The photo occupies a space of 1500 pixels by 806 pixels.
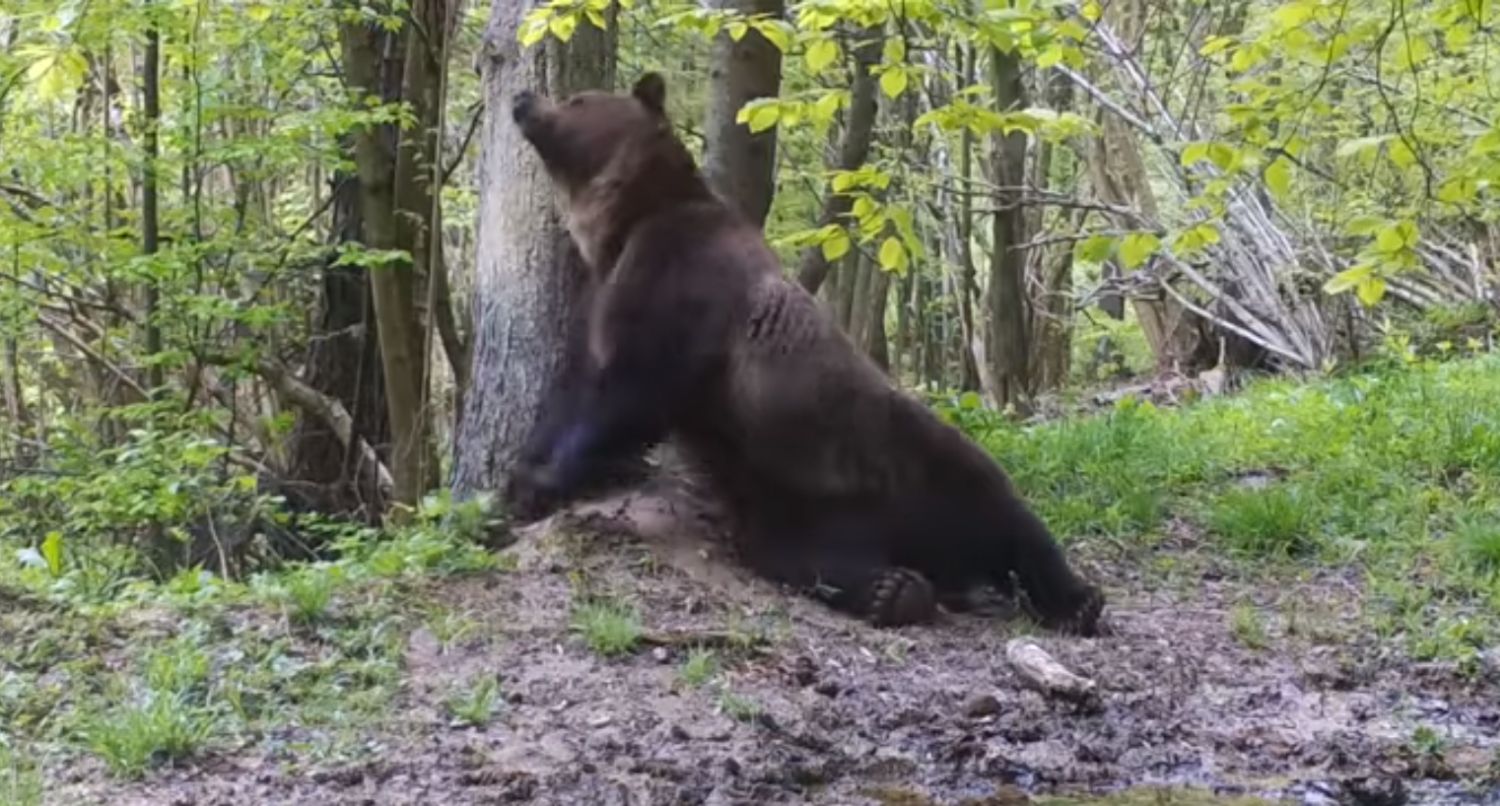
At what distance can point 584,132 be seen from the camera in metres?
6.28

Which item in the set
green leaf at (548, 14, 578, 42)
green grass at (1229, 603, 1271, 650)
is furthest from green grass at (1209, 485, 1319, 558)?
green leaf at (548, 14, 578, 42)

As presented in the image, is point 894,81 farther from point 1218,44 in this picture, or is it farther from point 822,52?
point 1218,44

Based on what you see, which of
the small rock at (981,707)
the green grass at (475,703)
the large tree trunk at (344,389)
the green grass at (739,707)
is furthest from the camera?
the large tree trunk at (344,389)

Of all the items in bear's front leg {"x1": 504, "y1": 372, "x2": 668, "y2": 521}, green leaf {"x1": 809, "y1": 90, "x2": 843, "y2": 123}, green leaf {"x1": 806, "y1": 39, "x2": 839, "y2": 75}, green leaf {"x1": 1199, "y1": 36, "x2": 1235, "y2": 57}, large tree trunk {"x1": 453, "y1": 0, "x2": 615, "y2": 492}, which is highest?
green leaf {"x1": 1199, "y1": 36, "x2": 1235, "y2": 57}

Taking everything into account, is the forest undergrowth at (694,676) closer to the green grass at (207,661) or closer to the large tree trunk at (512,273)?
the green grass at (207,661)

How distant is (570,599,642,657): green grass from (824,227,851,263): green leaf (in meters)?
1.88

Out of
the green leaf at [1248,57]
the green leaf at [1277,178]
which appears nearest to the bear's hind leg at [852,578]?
the green leaf at [1277,178]

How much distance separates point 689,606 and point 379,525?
5.95 meters

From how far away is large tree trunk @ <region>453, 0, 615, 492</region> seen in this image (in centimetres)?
651

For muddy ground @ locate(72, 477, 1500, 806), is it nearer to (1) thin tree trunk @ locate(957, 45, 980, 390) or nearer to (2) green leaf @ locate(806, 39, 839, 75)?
(2) green leaf @ locate(806, 39, 839, 75)

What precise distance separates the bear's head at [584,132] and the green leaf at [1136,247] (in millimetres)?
1939

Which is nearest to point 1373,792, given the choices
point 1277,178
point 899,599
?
point 899,599

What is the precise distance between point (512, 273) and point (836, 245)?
1353mm

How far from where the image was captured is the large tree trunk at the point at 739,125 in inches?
306
